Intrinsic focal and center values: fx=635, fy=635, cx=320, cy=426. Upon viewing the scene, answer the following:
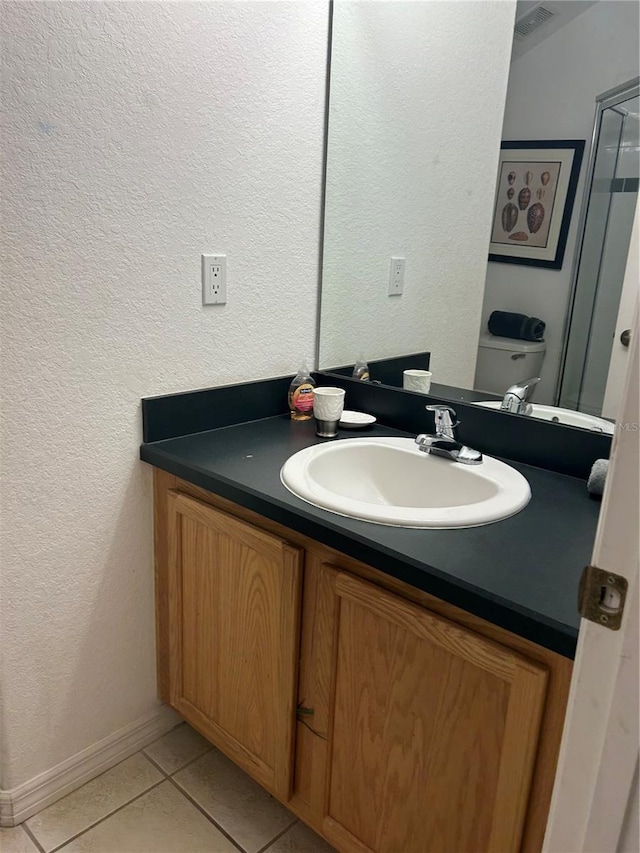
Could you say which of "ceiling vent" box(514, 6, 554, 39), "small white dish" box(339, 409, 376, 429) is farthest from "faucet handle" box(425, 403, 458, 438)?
"ceiling vent" box(514, 6, 554, 39)

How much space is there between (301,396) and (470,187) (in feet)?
2.15

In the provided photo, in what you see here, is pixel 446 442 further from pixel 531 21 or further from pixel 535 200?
pixel 531 21

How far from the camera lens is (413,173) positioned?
1614 millimetres

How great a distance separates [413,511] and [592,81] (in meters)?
0.87

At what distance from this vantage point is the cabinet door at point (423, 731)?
3.02ft

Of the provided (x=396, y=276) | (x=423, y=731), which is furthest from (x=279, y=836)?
(x=396, y=276)

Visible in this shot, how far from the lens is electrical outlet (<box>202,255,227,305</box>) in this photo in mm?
1469

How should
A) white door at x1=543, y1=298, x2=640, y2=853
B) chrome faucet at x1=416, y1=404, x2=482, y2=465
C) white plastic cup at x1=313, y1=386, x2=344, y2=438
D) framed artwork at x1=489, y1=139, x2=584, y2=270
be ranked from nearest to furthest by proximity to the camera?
white door at x1=543, y1=298, x2=640, y2=853 < framed artwork at x1=489, y1=139, x2=584, y2=270 < chrome faucet at x1=416, y1=404, x2=482, y2=465 < white plastic cup at x1=313, y1=386, x2=344, y2=438

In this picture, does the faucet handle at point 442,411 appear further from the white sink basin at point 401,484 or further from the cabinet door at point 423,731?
the cabinet door at point 423,731

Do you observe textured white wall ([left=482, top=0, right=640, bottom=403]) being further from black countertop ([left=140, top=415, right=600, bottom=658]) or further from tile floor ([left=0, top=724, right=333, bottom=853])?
tile floor ([left=0, top=724, right=333, bottom=853])

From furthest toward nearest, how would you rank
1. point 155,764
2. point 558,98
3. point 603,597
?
point 155,764 → point 558,98 → point 603,597

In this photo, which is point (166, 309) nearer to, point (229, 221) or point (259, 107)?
point (229, 221)

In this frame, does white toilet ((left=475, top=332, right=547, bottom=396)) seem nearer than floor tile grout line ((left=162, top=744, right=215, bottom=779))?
Yes

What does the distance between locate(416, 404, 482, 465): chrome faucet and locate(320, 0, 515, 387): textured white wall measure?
0.41 feet
